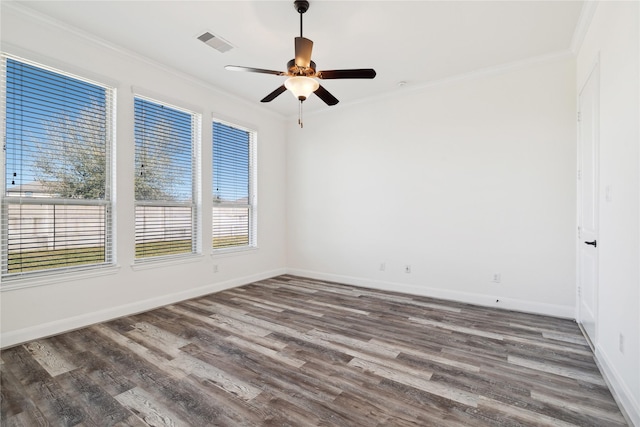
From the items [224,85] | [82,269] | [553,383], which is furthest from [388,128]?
[82,269]

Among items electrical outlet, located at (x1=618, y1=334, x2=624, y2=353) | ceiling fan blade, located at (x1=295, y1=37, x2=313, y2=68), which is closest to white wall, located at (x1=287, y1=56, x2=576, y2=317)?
electrical outlet, located at (x1=618, y1=334, x2=624, y2=353)

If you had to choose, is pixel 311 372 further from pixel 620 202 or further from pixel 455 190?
pixel 455 190

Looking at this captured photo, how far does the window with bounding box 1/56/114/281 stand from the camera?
276 cm

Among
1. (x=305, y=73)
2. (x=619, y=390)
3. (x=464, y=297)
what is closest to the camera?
(x=619, y=390)

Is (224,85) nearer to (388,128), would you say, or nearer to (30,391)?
(388,128)

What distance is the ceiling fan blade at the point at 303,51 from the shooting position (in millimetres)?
2387

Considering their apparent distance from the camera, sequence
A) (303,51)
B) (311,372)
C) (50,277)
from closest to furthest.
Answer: (311,372)
(303,51)
(50,277)

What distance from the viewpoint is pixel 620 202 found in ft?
6.41

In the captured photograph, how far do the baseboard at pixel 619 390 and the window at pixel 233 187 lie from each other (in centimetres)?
451

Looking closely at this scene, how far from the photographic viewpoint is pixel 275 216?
5648 millimetres

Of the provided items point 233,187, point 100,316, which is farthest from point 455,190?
point 100,316

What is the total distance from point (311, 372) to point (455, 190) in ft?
10.1

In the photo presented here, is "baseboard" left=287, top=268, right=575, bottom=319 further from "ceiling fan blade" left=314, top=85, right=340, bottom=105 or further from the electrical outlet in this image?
"ceiling fan blade" left=314, top=85, right=340, bottom=105

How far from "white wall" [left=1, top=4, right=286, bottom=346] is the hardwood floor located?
0.25 meters
